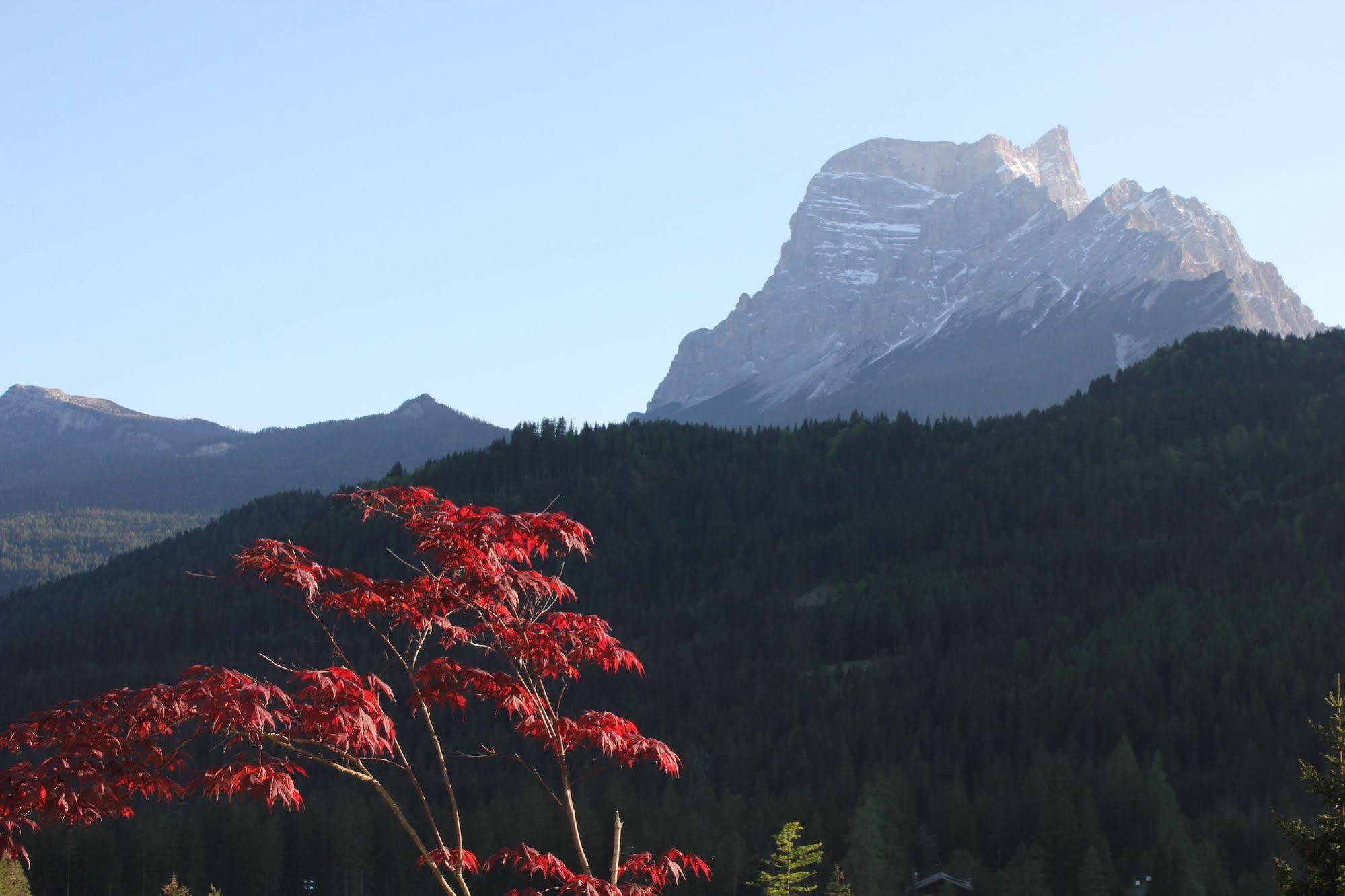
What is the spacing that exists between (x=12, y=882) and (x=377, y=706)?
8259cm

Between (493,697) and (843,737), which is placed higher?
(493,697)

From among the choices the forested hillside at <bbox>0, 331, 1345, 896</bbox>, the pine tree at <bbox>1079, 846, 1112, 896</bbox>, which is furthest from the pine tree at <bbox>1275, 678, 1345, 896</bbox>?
the pine tree at <bbox>1079, 846, 1112, 896</bbox>

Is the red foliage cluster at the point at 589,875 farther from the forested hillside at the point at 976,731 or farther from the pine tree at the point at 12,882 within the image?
the pine tree at the point at 12,882

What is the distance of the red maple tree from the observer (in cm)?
1577

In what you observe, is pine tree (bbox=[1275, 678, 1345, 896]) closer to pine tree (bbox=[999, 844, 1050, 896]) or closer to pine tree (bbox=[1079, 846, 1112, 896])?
pine tree (bbox=[999, 844, 1050, 896])

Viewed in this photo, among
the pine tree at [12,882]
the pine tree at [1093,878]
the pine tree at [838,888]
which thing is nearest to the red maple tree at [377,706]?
the pine tree at [838,888]

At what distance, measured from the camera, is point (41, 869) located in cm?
11138

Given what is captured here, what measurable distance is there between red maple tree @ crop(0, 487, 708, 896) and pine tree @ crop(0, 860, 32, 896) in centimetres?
7529

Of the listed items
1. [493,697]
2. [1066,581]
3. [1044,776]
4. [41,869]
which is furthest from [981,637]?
[493,697]

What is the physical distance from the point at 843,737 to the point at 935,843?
3056 centimetres

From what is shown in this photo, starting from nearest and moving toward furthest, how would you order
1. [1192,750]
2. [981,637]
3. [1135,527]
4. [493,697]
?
[493,697] → [1192,750] → [981,637] → [1135,527]

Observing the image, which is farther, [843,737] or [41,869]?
[843,737]

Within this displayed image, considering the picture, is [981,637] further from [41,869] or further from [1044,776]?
[41,869]

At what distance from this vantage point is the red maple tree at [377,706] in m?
15.8
